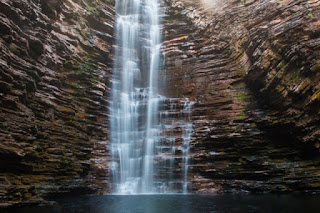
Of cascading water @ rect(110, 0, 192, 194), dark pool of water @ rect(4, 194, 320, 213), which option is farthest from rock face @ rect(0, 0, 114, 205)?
dark pool of water @ rect(4, 194, 320, 213)

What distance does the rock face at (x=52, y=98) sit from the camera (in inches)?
433

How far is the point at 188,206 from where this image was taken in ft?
35.2

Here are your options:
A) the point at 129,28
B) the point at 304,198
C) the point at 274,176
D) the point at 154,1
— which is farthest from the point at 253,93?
the point at 154,1

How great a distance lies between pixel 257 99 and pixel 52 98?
1247cm

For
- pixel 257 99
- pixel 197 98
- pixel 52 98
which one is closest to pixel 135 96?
pixel 197 98

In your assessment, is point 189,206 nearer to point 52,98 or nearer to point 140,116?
point 140,116

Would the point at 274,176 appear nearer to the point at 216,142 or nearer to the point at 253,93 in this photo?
the point at 216,142

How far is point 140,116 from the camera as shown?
18.4 metres

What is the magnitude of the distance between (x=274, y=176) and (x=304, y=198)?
8.25ft

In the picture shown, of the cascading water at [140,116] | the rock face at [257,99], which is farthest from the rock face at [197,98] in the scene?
the cascading water at [140,116]

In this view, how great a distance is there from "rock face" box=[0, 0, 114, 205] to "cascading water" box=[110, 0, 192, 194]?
948mm

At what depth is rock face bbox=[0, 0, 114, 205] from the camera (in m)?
11.0

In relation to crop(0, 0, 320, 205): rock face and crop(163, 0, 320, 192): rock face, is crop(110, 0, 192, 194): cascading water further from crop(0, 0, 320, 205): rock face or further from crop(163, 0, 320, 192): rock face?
crop(163, 0, 320, 192): rock face

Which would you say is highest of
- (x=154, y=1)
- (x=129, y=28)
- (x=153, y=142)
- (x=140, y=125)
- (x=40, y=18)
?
(x=154, y=1)
